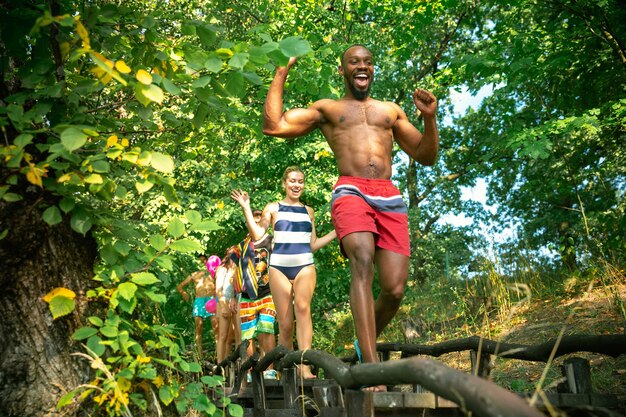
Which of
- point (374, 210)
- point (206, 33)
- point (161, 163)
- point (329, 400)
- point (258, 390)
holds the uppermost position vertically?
point (206, 33)

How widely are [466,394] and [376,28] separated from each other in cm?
1543

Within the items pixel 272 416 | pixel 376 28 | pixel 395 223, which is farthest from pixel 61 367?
pixel 376 28

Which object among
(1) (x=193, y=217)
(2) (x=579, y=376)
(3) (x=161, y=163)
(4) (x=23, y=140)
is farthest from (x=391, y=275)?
(4) (x=23, y=140)

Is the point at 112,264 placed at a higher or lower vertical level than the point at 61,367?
higher

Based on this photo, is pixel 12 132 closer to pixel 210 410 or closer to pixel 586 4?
pixel 210 410

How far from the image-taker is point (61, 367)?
10.8 ft

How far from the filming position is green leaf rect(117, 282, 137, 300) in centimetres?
304

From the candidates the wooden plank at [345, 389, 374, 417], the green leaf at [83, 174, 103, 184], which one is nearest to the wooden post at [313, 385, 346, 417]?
the wooden plank at [345, 389, 374, 417]

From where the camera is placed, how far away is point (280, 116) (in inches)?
170

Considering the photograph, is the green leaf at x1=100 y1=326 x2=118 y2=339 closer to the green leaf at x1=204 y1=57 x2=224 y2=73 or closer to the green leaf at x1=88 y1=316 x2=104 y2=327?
the green leaf at x1=88 y1=316 x2=104 y2=327

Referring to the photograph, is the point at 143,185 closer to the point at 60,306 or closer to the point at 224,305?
the point at 60,306

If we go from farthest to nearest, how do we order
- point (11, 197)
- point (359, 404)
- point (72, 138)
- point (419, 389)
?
point (419, 389)
point (11, 197)
point (359, 404)
point (72, 138)

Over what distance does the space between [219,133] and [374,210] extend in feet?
30.0

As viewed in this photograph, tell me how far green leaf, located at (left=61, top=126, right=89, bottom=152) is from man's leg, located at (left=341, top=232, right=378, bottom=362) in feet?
6.21
